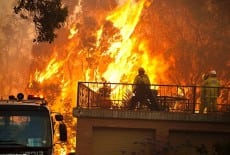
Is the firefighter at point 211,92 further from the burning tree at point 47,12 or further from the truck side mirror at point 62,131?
the truck side mirror at point 62,131

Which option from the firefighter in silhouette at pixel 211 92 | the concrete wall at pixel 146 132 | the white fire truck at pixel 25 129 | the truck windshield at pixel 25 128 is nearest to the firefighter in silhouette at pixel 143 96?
the concrete wall at pixel 146 132

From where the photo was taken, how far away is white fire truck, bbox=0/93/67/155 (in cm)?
1039

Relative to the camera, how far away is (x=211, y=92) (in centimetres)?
1708

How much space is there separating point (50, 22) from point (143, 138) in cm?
412

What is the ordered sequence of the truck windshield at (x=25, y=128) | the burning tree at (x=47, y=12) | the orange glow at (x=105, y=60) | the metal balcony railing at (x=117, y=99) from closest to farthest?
1. the truck windshield at (x=25, y=128)
2. the burning tree at (x=47, y=12)
3. the metal balcony railing at (x=117, y=99)
4. the orange glow at (x=105, y=60)

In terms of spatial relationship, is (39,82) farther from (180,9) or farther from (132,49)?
(180,9)

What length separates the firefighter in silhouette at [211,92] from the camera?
16.9 metres

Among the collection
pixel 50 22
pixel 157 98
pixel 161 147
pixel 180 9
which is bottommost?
pixel 161 147

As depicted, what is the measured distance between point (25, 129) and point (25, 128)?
0.02m

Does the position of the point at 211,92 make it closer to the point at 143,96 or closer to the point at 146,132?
the point at 143,96

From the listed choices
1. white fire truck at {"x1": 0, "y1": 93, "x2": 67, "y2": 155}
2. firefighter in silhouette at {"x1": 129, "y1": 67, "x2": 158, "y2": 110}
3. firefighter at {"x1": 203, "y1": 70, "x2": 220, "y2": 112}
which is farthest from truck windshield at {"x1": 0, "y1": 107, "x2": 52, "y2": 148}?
firefighter at {"x1": 203, "y1": 70, "x2": 220, "y2": 112}

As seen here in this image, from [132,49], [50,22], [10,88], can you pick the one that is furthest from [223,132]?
[10,88]

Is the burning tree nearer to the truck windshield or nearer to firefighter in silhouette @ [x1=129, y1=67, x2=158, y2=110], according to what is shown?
firefighter in silhouette @ [x1=129, y1=67, x2=158, y2=110]

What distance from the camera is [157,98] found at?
671 inches
